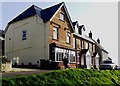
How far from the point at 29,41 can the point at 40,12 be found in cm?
531

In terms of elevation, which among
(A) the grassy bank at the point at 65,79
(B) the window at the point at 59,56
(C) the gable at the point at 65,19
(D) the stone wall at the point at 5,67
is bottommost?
(A) the grassy bank at the point at 65,79

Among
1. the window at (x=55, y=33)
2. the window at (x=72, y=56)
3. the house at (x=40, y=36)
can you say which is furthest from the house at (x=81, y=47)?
the window at (x=55, y=33)

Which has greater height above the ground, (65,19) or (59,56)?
(65,19)

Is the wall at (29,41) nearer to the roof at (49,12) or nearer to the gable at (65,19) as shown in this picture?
the roof at (49,12)

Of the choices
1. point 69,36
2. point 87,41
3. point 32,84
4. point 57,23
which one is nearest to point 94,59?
point 87,41

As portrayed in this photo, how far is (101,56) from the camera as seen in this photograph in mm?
63125

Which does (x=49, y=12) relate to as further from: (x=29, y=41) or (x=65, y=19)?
(x=29, y=41)

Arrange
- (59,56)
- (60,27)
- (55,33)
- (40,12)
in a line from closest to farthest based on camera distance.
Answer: (59,56) → (55,33) → (60,27) → (40,12)

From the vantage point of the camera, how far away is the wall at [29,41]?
33188mm

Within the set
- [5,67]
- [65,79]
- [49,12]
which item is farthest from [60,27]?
[65,79]

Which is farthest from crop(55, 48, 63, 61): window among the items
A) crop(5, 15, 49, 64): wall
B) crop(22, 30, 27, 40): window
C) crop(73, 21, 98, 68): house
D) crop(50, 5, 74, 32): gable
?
crop(73, 21, 98, 68): house

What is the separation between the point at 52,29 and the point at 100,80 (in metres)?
15.2

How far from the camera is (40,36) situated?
110 feet

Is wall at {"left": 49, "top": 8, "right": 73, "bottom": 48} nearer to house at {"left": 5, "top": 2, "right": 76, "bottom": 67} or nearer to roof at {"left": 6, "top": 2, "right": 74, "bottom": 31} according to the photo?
house at {"left": 5, "top": 2, "right": 76, "bottom": 67}
